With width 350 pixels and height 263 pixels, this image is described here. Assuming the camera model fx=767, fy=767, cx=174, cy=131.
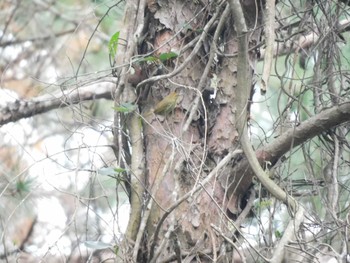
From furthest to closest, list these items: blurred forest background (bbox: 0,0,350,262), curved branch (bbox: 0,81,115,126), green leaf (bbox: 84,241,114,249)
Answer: curved branch (bbox: 0,81,115,126) < blurred forest background (bbox: 0,0,350,262) < green leaf (bbox: 84,241,114,249)

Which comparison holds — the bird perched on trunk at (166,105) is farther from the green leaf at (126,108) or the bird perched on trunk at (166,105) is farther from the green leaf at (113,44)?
the green leaf at (113,44)

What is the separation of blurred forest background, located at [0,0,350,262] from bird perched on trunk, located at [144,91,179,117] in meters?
0.13

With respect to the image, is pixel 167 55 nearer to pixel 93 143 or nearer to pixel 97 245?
pixel 93 143

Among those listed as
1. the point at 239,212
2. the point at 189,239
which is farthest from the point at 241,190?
the point at 189,239

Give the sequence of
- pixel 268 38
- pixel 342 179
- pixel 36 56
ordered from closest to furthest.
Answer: pixel 268 38, pixel 342 179, pixel 36 56

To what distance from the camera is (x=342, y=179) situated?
6.98 feet

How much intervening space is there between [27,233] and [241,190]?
1.87 m

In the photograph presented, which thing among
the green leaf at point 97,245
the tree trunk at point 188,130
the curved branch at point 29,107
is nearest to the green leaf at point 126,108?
the tree trunk at point 188,130

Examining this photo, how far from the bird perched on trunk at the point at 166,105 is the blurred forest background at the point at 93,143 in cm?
13

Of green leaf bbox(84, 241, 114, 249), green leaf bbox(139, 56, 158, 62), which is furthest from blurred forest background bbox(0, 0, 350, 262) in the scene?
green leaf bbox(139, 56, 158, 62)

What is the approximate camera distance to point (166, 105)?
5.81 feet

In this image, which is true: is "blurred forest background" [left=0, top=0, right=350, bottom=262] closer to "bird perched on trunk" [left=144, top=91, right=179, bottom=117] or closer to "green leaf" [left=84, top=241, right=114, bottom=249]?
"green leaf" [left=84, top=241, right=114, bottom=249]

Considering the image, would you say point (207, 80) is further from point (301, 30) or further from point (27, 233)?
point (27, 233)

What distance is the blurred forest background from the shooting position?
1784 millimetres
